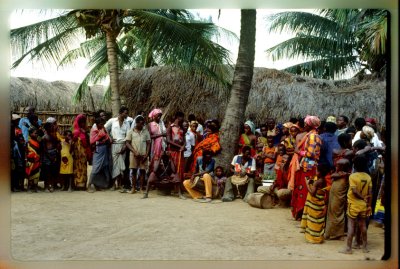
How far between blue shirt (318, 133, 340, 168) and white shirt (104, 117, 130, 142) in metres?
2.01

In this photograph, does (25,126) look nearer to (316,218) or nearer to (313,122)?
(313,122)

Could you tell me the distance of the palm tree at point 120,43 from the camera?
17.6 ft

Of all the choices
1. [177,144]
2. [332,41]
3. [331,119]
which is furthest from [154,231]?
[332,41]

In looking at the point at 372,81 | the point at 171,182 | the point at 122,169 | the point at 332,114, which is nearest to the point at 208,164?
the point at 171,182

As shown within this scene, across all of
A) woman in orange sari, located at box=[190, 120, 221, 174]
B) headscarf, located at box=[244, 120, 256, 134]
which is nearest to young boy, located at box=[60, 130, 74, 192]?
woman in orange sari, located at box=[190, 120, 221, 174]

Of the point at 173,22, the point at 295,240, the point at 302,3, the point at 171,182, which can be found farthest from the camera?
the point at 173,22

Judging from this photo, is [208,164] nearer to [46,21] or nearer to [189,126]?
[189,126]

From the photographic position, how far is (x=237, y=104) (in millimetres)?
5637

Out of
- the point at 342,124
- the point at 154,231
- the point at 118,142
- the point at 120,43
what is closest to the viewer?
the point at 154,231

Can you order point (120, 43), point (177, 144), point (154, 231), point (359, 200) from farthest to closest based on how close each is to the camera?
1. point (177, 144)
2. point (120, 43)
3. point (154, 231)
4. point (359, 200)

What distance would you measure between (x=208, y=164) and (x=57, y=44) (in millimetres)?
1998

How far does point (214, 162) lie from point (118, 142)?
108 cm

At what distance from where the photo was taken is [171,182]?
18.3 feet

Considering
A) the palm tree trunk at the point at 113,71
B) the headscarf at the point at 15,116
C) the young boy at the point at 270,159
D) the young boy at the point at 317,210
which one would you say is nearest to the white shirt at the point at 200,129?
the young boy at the point at 270,159
